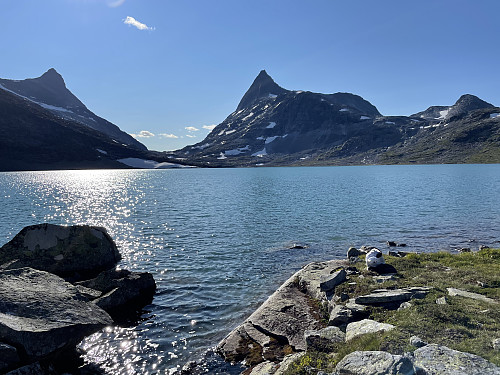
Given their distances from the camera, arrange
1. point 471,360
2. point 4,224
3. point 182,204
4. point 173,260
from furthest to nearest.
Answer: point 182,204 < point 4,224 < point 173,260 < point 471,360

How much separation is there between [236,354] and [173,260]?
18.1 m

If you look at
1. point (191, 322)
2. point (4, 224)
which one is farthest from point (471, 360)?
point (4, 224)

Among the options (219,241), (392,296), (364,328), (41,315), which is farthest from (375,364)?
(219,241)

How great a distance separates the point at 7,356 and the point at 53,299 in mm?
3653

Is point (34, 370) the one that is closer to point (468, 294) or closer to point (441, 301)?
point (441, 301)

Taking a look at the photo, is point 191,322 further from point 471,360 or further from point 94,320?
point 471,360

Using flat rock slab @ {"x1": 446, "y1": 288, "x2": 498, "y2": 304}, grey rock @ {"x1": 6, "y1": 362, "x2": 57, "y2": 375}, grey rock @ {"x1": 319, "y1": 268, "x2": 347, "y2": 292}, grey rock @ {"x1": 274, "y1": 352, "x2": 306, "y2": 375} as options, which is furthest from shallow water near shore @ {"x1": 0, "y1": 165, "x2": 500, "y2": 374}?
flat rock slab @ {"x1": 446, "y1": 288, "x2": 498, "y2": 304}

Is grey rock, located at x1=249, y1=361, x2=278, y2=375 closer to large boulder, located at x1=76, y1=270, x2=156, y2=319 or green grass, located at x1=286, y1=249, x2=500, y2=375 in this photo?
green grass, located at x1=286, y1=249, x2=500, y2=375

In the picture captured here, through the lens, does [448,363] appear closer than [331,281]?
Yes

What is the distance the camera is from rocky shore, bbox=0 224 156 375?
41.5ft

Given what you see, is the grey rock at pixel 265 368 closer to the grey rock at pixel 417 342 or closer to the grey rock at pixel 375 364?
the grey rock at pixel 375 364

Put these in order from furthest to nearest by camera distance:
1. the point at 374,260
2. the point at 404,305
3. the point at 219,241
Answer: the point at 219,241 → the point at 374,260 → the point at 404,305

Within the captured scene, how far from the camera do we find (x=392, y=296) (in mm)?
15867

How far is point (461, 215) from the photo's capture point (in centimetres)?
5425
